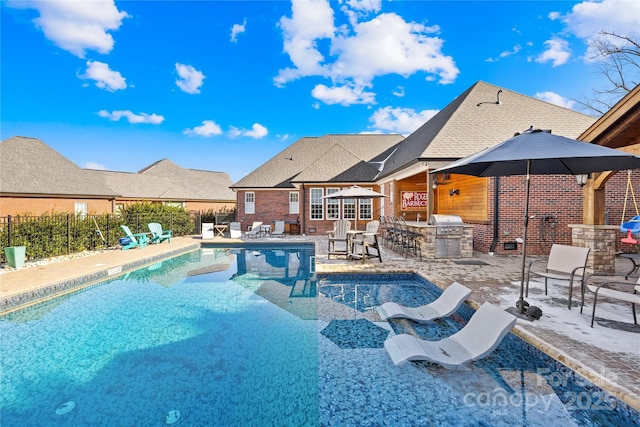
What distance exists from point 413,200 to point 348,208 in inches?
177

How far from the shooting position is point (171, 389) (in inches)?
133

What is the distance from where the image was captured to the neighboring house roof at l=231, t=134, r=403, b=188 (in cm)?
1916

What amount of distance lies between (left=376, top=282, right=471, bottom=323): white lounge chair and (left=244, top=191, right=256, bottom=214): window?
16.9 m

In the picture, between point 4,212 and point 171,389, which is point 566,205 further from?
point 4,212

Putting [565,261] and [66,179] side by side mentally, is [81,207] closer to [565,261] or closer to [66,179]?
[66,179]

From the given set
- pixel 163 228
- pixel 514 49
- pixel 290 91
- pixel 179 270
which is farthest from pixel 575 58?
pixel 163 228

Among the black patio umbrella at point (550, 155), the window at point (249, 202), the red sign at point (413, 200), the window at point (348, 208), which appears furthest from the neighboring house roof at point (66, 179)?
the black patio umbrella at point (550, 155)

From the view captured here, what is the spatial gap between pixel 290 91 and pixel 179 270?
17.4 meters

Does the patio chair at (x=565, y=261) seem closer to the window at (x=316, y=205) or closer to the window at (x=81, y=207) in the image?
the window at (x=316, y=205)

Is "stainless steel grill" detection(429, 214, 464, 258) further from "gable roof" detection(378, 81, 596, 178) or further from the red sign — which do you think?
the red sign

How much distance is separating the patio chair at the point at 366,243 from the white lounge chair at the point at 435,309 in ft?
12.1

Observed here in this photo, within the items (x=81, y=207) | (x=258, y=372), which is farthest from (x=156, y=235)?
(x=258, y=372)

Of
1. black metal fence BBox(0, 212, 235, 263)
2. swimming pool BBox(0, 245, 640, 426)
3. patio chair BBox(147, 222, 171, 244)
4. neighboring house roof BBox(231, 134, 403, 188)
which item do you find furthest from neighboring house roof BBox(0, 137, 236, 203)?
swimming pool BBox(0, 245, 640, 426)

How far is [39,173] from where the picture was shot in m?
19.0
